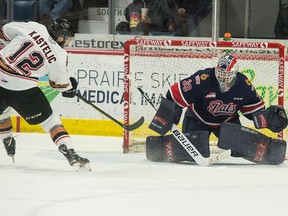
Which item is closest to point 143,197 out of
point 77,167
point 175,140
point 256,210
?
point 256,210

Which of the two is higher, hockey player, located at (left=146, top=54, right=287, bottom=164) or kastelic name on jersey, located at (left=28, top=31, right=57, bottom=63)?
kastelic name on jersey, located at (left=28, top=31, right=57, bottom=63)

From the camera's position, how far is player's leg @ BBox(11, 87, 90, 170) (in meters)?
5.67

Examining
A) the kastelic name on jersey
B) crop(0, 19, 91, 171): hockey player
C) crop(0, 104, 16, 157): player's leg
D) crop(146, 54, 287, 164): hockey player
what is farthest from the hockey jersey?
crop(0, 104, 16, 157): player's leg

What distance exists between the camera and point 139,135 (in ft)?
22.4

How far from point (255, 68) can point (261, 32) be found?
0.70 metres

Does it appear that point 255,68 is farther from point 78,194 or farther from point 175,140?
point 78,194

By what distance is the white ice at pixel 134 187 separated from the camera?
441 cm

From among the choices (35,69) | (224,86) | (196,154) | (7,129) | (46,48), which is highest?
(46,48)

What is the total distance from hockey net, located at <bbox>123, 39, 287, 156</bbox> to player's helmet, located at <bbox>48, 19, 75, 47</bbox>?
1085 millimetres

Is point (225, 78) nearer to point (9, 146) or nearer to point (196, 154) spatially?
point (196, 154)

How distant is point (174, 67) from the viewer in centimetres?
713

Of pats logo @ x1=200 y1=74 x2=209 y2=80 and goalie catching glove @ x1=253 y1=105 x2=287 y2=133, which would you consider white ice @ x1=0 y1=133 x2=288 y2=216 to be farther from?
pats logo @ x1=200 y1=74 x2=209 y2=80

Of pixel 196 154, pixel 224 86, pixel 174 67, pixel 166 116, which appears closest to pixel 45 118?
pixel 166 116

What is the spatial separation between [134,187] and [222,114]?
1.21m
